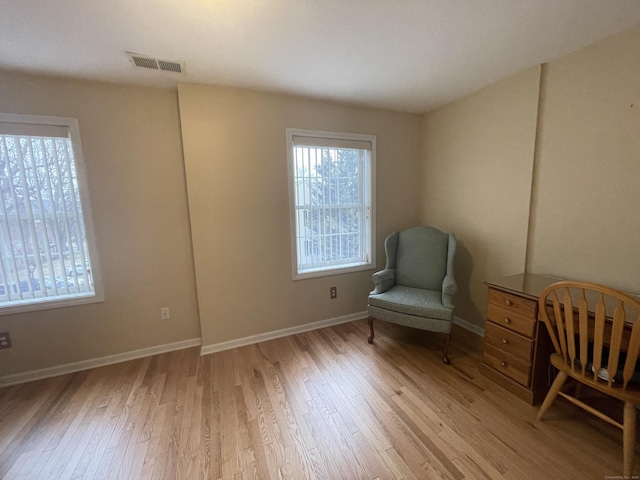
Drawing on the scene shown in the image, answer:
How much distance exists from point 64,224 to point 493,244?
359 centimetres

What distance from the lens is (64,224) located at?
79.7 inches

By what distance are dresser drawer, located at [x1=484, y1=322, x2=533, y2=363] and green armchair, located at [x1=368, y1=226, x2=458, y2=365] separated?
0.27m

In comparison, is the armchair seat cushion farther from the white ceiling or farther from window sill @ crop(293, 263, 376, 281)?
the white ceiling

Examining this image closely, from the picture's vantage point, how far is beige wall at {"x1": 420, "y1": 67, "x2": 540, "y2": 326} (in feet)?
Result: 6.79

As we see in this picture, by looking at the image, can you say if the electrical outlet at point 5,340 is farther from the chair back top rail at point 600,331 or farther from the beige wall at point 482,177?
the beige wall at point 482,177

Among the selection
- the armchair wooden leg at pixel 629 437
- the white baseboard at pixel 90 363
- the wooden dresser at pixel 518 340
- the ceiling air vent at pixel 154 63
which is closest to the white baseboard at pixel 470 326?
the wooden dresser at pixel 518 340

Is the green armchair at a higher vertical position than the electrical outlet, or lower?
higher

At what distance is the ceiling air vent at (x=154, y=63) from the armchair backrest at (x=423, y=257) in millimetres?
Answer: 2352

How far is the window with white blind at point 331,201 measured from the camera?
2.55 meters

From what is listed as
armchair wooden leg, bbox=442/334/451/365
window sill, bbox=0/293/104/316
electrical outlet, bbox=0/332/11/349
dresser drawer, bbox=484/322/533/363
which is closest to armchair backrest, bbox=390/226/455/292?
armchair wooden leg, bbox=442/334/451/365

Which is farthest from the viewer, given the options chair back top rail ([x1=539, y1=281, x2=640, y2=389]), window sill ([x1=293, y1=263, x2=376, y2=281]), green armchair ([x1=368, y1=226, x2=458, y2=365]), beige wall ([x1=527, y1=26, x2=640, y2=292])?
window sill ([x1=293, y1=263, x2=376, y2=281])

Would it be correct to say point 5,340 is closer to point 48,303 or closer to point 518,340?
point 48,303

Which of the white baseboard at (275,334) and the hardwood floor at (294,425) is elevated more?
the white baseboard at (275,334)

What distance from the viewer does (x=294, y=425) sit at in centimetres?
155
